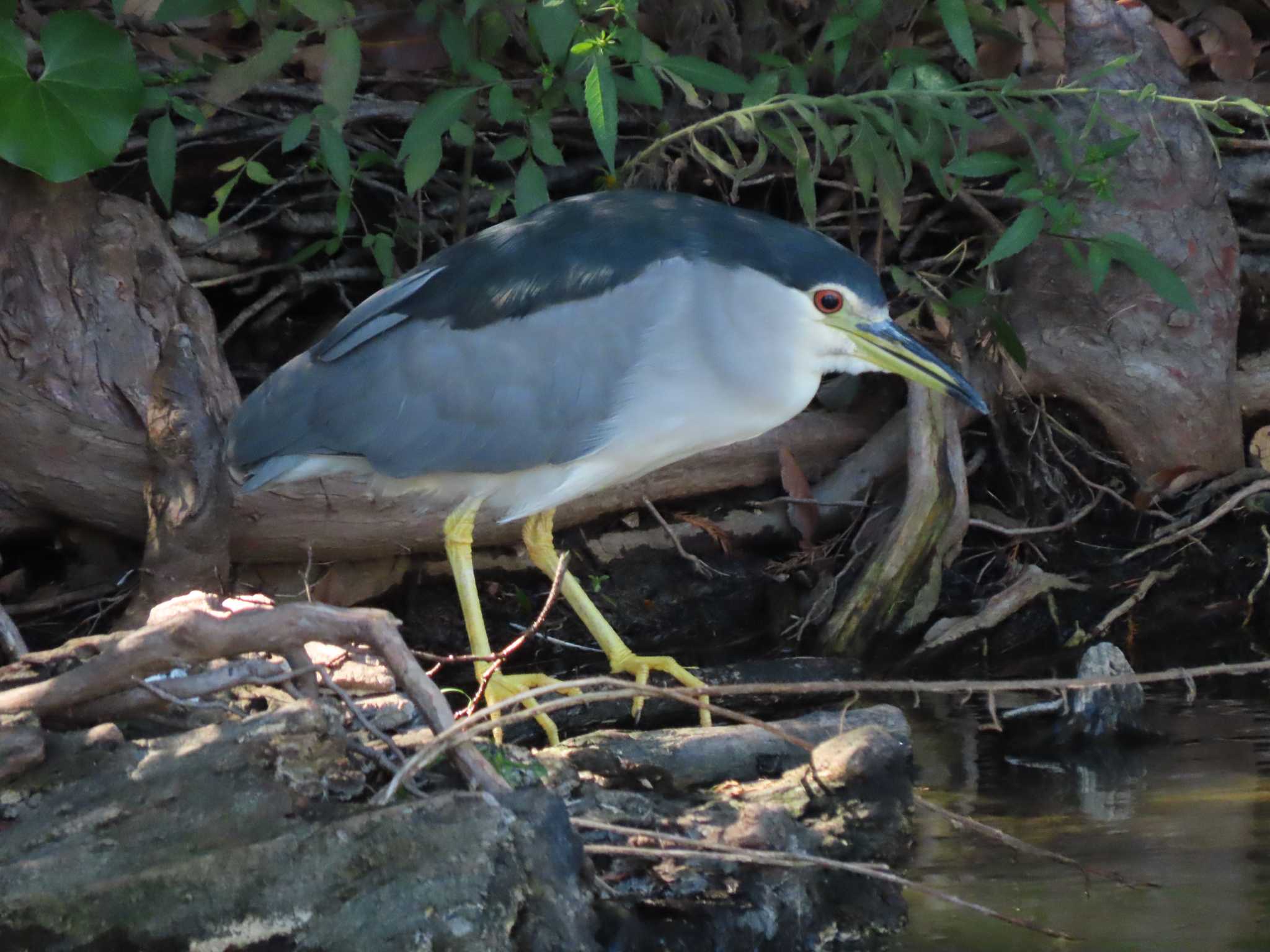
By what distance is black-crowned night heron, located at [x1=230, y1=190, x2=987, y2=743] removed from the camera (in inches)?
132

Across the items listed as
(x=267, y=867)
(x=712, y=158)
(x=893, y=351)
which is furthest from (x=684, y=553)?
(x=267, y=867)

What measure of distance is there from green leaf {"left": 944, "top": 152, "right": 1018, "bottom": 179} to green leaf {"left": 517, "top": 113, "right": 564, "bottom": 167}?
44.8 inches

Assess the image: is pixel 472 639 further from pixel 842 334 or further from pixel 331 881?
pixel 331 881

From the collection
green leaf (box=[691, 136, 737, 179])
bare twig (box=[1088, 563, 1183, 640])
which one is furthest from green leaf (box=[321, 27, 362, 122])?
bare twig (box=[1088, 563, 1183, 640])

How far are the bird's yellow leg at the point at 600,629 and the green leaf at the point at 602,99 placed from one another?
3.25 ft

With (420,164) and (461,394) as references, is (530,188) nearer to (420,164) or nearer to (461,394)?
(420,164)

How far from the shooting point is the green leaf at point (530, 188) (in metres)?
4.23

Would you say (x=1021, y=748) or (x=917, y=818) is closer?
(x=917, y=818)

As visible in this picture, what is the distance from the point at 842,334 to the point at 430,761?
1445 mm

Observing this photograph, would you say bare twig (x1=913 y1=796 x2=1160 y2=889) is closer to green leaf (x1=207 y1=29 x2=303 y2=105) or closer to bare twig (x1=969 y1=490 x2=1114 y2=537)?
bare twig (x1=969 y1=490 x2=1114 y2=537)

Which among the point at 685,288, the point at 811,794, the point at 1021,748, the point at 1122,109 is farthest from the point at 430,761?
the point at 1122,109

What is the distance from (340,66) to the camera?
3945mm

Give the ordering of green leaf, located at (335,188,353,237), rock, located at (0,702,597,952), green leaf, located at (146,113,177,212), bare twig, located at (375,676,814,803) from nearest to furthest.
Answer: rock, located at (0,702,597,952), bare twig, located at (375,676,814,803), green leaf, located at (146,113,177,212), green leaf, located at (335,188,353,237)

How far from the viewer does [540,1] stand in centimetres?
394
